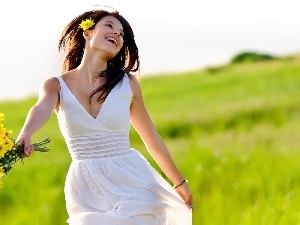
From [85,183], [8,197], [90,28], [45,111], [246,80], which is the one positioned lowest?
[246,80]

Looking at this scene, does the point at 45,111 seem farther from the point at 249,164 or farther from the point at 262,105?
the point at 262,105

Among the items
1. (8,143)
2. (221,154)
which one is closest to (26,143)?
(8,143)

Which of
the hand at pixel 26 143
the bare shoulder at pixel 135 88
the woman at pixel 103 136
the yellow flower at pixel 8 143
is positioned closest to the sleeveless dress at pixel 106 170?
the woman at pixel 103 136

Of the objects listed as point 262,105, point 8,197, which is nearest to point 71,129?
point 8,197

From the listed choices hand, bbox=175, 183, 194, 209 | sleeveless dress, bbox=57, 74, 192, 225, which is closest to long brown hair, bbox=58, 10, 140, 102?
sleeveless dress, bbox=57, 74, 192, 225

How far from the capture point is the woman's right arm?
13.8 feet

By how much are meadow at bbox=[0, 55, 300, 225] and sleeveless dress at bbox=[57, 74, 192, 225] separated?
291 centimetres

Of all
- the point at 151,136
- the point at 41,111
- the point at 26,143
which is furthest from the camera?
the point at 151,136

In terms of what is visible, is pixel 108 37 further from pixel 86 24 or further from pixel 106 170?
pixel 106 170

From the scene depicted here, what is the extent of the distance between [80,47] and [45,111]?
64 centimetres

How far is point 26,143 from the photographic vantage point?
4156 mm

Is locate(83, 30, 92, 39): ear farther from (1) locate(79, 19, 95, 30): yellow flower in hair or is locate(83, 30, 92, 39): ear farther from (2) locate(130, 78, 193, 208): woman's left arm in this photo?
(2) locate(130, 78, 193, 208): woman's left arm

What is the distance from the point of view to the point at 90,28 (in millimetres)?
4891

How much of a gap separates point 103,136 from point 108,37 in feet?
1.70
